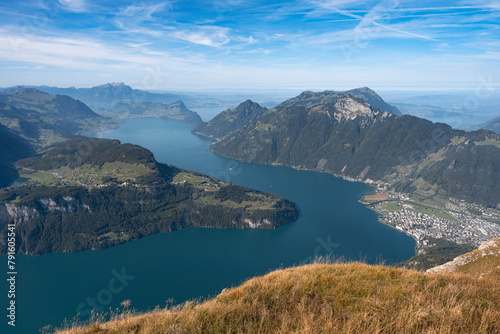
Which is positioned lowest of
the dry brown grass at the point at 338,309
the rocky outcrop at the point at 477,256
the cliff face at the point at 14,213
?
the cliff face at the point at 14,213

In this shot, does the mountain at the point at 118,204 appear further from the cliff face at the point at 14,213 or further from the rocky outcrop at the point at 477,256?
the rocky outcrop at the point at 477,256

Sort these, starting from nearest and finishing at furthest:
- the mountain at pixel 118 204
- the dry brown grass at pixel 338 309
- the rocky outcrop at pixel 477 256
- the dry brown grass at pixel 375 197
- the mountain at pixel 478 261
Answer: the dry brown grass at pixel 338 309 < the mountain at pixel 478 261 < the rocky outcrop at pixel 477 256 < the mountain at pixel 118 204 < the dry brown grass at pixel 375 197

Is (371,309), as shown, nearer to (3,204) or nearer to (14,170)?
(3,204)

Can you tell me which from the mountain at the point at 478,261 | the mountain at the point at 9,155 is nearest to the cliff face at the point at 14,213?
the mountain at the point at 9,155

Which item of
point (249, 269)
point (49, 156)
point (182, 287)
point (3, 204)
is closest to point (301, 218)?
point (249, 269)

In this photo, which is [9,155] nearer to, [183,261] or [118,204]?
[118,204]
